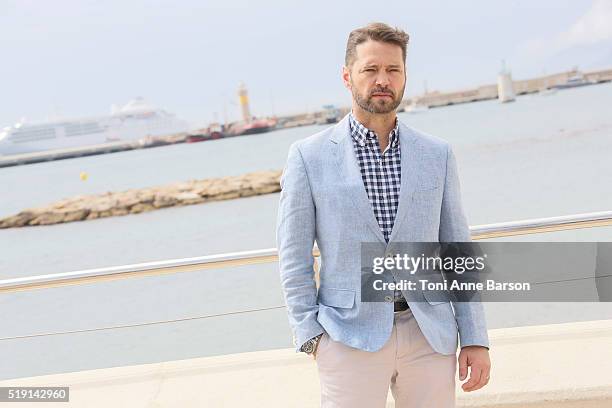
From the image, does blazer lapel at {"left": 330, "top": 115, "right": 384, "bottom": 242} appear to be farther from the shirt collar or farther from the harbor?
the harbor

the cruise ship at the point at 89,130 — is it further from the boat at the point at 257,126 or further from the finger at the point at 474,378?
the finger at the point at 474,378

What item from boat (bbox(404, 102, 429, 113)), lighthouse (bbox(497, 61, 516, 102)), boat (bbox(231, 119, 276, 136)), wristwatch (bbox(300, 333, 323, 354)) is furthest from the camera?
boat (bbox(231, 119, 276, 136))

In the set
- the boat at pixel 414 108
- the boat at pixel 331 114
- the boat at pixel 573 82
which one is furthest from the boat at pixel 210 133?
the boat at pixel 573 82

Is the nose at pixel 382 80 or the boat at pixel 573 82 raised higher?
the nose at pixel 382 80

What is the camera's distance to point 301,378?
228 centimetres

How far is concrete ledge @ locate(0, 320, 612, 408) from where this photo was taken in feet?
6.88

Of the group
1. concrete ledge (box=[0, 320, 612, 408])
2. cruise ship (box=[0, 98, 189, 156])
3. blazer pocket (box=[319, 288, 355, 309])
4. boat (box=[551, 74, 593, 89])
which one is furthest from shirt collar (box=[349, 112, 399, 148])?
cruise ship (box=[0, 98, 189, 156])

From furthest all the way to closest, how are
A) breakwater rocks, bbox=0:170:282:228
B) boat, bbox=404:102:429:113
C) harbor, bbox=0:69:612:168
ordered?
boat, bbox=404:102:429:113 → harbor, bbox=0:69:612:168 → breakwater rocks, bbox=0:170:282:228

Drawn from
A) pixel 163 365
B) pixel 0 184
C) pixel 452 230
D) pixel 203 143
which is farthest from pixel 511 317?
pixel 203 143

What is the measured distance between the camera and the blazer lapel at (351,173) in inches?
56.0

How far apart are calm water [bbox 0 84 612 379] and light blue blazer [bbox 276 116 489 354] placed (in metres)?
0.98

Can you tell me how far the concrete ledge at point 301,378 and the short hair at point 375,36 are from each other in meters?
1.12

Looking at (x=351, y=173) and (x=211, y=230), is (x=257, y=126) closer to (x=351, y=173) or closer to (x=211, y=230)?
(x=211, y=230)

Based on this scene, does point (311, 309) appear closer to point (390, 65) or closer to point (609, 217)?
point (390, 65)
